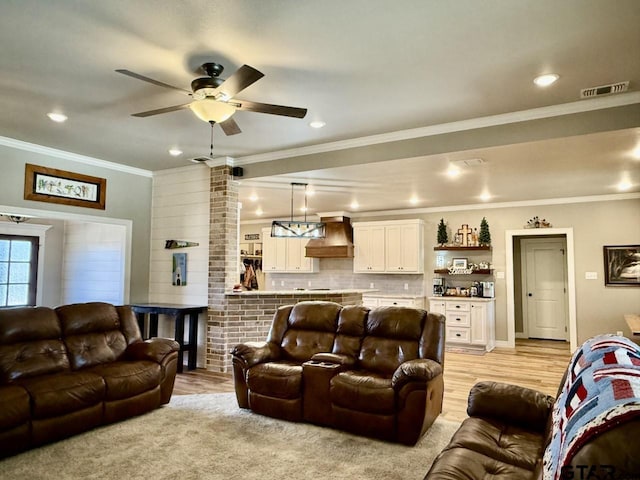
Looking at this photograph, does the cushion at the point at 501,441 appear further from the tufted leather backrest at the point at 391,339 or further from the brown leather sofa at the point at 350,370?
the tufted leather backrest at the point at 391,339

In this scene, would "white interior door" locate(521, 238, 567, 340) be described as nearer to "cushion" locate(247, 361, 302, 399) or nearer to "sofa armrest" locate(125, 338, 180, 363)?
"cushion" locate(247, 361, 302, 399)

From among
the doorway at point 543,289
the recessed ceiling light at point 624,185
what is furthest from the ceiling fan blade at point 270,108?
the doorway at point 543,289

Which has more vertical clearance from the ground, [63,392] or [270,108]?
[270,108]

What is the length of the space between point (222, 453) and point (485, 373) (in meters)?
3.99

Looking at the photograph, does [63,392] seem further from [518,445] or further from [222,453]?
[518,445]

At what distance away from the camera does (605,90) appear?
335 cm

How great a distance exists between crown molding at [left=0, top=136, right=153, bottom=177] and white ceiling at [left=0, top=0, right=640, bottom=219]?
0.17 meters

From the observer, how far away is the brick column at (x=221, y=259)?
5477 mm

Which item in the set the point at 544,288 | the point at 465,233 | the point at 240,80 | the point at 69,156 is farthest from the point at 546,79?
the point at 544,288

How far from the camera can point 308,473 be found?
9.13 feet

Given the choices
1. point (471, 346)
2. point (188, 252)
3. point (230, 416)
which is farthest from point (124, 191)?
point (471, 346)

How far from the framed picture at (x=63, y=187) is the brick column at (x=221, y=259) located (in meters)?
1.51

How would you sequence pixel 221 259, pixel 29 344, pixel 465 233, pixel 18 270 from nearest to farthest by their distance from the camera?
pixel 29 344 < pixel 221 259 < pixel 18 270 < pixel 465 233

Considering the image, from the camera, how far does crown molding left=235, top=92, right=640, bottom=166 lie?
11.6 feet
